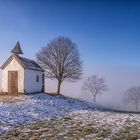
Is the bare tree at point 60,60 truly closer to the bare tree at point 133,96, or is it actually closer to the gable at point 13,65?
the gable at point 13,65

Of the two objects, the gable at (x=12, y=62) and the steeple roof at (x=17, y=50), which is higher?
the steeple roof at (x=17, y=50)

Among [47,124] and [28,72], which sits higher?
[28,72]

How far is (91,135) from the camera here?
57.6 feet

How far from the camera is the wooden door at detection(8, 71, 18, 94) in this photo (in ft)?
150

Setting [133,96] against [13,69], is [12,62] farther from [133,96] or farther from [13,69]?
[133,96]

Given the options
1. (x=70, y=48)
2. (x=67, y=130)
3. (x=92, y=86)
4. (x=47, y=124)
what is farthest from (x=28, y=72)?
(x=92, y=86)

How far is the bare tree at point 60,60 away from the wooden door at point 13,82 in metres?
10.2

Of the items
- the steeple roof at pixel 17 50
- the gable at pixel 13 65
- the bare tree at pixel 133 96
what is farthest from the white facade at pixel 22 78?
the bare tree at pixel 133 96

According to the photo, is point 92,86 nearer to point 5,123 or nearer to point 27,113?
point 27,113

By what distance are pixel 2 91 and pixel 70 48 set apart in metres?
17.0

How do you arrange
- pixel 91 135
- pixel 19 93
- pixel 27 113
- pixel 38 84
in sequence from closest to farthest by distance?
pixel 91 135
pixel 27 113
pixel 19 93
pixel 38 84

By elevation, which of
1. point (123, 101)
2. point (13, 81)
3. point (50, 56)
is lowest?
point (123, 101)

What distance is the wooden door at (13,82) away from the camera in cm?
4562

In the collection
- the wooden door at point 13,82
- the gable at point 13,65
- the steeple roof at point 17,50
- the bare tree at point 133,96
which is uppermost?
the steeple roof at point 17,50
